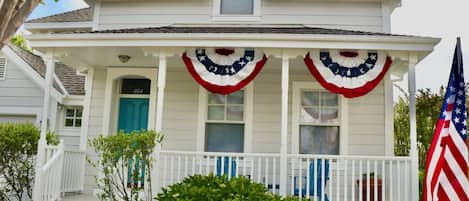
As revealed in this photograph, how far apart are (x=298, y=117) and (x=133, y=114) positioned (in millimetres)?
3241

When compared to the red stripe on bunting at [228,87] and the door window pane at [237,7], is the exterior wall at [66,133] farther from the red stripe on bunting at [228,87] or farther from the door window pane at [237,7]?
the red stripe on bunting at [228,87]

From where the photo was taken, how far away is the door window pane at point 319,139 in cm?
768

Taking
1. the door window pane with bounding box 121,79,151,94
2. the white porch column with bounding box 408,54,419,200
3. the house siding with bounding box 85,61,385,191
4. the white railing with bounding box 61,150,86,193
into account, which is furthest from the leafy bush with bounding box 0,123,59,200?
the white porch column with bounding box 408,54,419,200

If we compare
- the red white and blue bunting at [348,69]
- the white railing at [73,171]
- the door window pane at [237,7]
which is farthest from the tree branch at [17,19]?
the door window pane at [237,7]

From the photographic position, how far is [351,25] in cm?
828

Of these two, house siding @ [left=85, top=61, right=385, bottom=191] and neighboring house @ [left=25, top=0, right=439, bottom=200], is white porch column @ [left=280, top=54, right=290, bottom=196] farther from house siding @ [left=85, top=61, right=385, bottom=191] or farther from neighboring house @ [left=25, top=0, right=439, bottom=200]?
house siding @ [left=85, top=61, right=385, bottom=191]

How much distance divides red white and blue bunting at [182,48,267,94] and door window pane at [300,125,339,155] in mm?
1880

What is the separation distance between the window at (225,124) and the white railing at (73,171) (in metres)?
2.40

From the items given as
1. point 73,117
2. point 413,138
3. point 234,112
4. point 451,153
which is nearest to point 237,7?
point 234,112

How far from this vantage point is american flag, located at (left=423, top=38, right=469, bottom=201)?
18.5 ft

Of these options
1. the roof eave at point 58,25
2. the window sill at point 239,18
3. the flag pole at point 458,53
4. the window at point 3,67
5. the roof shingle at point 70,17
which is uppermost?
the roof shingle at point 70,17

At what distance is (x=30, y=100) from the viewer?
37.0 feet

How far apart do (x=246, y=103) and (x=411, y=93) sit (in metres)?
2.91

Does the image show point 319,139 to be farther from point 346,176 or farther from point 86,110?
point 86,110
